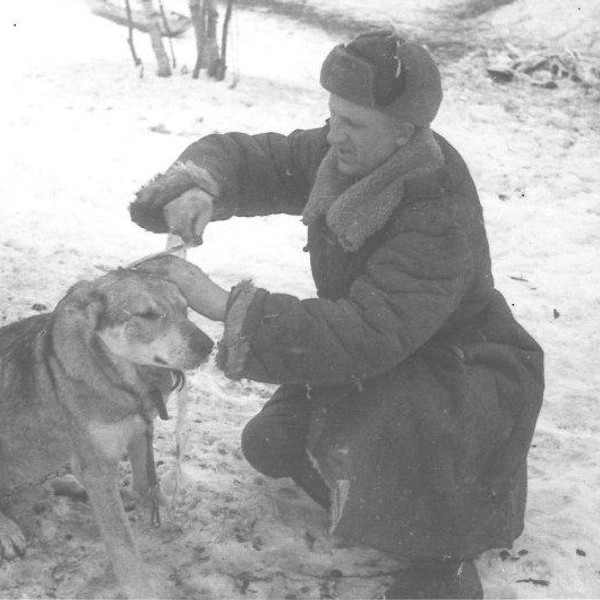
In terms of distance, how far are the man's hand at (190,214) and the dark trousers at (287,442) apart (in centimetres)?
94

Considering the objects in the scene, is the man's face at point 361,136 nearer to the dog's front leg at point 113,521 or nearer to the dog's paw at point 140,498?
the dog's front leg at point 113,521

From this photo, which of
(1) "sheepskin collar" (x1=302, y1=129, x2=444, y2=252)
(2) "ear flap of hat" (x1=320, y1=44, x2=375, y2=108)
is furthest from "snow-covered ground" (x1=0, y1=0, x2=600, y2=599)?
(2) "ear flap of hat" (x1=320, y1=44, x2=375, y2=108)

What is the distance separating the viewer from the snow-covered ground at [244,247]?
10.6 ft

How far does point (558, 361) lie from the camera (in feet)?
16.8

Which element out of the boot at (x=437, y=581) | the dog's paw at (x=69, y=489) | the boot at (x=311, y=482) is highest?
the boot at (x=437, y=581)

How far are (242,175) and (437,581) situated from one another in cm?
195

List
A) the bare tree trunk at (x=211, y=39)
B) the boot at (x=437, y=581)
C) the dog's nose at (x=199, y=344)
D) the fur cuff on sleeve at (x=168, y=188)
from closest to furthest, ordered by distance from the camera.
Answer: the dog's nose at (x=199, y=344)
the boot at (x=437, y=581)
the fur cuff on sleeve at (x=168, y=188)
the bare tree trunk at (x=211, y=39)

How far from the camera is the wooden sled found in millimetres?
13620

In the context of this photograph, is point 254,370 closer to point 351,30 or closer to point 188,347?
point 188,347

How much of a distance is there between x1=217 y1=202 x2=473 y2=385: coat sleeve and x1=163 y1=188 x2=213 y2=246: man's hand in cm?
60

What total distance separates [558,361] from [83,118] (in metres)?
6.45

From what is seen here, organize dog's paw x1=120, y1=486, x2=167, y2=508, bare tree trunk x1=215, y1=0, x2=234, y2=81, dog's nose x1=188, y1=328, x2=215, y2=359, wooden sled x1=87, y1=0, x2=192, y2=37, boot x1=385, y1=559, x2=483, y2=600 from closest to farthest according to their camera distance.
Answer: dog's nose x1=188, y1=328, x2=215, y2=359 < boot x1=385, y1=559, x2=483, y2=600 < dog's paw x1=120, y1=486, x2=167, y2=508 < bare tree trunk x1=215, y1=0, x2=234, y2=81 < wooden sled x1=87, y1=0, x2=192, y2=37

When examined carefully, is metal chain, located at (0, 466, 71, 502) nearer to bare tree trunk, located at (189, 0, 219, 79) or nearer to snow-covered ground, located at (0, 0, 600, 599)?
snow-covered ground, located at (0, 0, 600, 599)

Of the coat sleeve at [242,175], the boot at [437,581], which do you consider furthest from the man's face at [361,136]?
the boot at [437,581]
